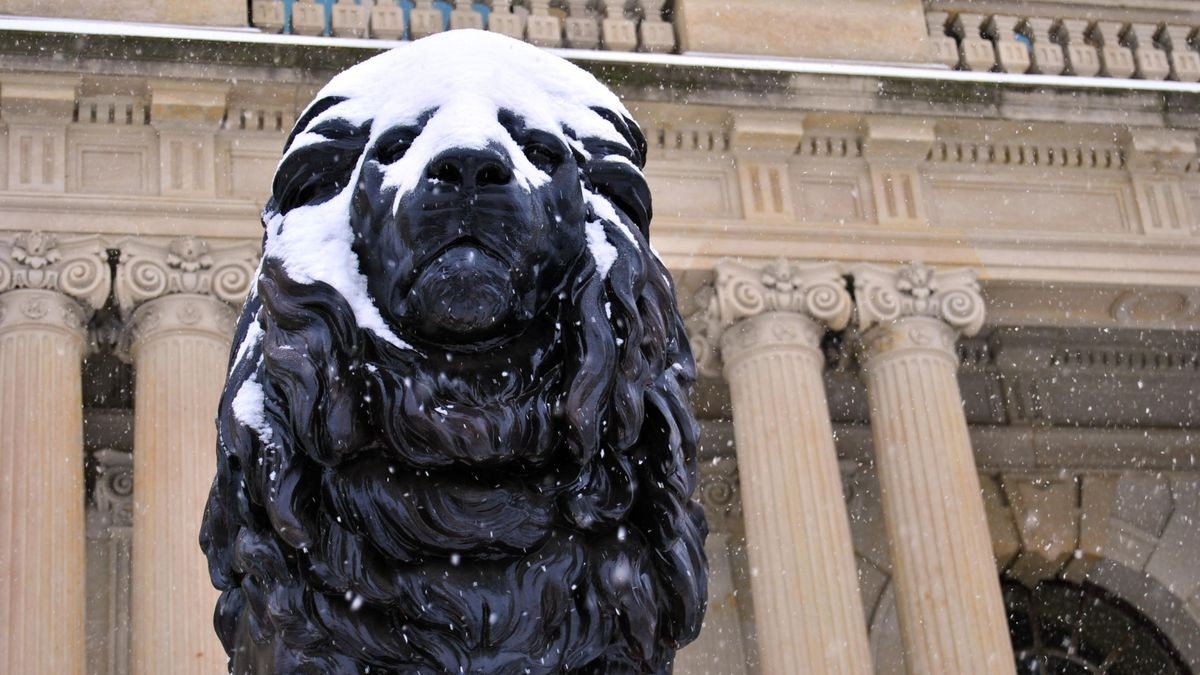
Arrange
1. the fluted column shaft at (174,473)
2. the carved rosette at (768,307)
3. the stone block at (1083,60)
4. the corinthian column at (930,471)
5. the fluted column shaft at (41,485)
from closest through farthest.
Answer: the fluted column shaft at (41,485), the fluted column shaft at (174,473), the corinthian column at (930,471), the carved rosette at (768,307), the stone block at (1083,60)

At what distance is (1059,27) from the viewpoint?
14.9 m

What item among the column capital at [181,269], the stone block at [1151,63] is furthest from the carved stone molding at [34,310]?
the stone block at [1151,63]

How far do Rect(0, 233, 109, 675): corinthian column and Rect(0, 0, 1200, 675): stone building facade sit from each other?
18mm

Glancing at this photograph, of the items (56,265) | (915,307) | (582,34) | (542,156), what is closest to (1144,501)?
(915,307)

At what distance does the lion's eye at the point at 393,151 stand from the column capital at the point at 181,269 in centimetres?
989

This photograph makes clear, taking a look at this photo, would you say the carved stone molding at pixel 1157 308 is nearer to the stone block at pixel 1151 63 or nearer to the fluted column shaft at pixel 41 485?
the stone block at pixel 1151 63

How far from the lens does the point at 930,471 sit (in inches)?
502

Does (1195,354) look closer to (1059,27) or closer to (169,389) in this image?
(1059,27)

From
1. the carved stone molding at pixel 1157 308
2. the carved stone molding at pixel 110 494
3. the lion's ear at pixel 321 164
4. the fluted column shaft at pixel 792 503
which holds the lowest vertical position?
the lion's ear at pixel 321 164

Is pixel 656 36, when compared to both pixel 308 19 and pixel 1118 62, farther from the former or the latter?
pixel 1118 62

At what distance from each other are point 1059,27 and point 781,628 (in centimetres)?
542

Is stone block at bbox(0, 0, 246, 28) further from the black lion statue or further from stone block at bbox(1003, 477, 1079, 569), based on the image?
the black lion statue

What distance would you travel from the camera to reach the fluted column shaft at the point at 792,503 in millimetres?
11969

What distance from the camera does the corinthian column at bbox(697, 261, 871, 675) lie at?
1199cm
